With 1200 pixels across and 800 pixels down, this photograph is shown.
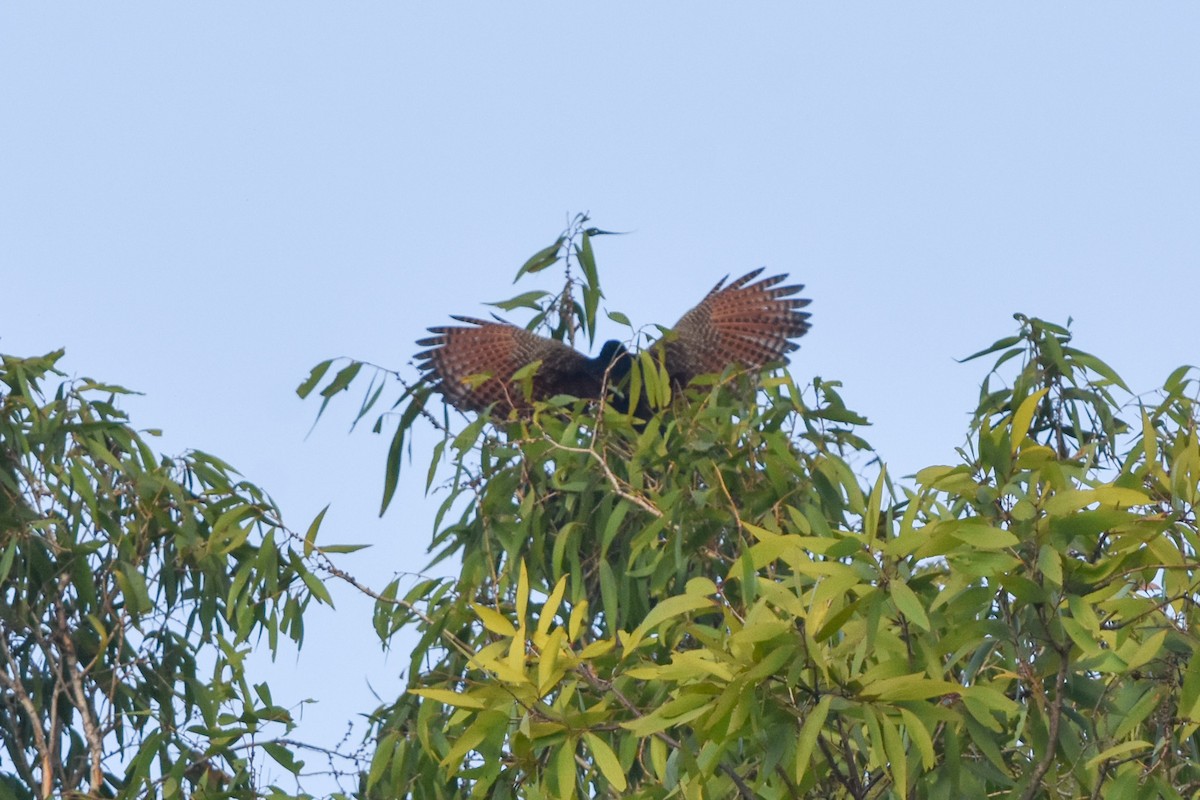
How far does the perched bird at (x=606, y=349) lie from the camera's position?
639cm

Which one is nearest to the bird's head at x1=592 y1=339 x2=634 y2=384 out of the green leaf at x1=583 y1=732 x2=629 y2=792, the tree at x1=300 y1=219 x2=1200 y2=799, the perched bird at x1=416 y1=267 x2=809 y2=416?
the perched bird at x1=416 y1=267 x2=809 y2=416

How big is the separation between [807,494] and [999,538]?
5.10 ft

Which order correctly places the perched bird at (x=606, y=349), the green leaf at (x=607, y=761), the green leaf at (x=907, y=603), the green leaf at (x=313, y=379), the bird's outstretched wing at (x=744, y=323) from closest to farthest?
the green leaf at (x=907, y=603) < the green leaf at (x=607, y=761) < the green leaf at (x=313, y=379) < the perched bird at (x=606, y=349) < the bird's outstretched wing at (x=744, y=323)

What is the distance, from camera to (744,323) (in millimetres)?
7031

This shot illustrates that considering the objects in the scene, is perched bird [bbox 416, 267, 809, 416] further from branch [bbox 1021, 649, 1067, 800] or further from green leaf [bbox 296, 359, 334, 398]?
branch [bbox 1021, 649, 1067, 800]

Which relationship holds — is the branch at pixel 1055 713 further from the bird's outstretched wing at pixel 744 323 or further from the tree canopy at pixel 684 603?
the bird's outstretched wing at pixel 744 323

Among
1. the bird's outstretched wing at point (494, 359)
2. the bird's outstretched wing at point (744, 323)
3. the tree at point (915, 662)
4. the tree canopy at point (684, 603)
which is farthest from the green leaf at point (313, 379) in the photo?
the bird's outstretched wing at point (744, 323)

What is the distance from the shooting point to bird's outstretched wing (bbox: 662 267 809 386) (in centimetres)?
695

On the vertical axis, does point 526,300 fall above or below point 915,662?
above

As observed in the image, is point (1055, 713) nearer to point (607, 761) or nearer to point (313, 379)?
point (607, 761)

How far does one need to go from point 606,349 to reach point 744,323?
1.89 ft

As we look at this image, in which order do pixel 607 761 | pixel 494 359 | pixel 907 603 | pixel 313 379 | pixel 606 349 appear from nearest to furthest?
pixel 907 603 → pixel 607 761 → pixel 313 379 → pixel 494 359 → pixel 606 349

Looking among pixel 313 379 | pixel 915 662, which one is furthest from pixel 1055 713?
pixel 313 379

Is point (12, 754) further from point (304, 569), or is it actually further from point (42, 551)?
point (304, 569)
